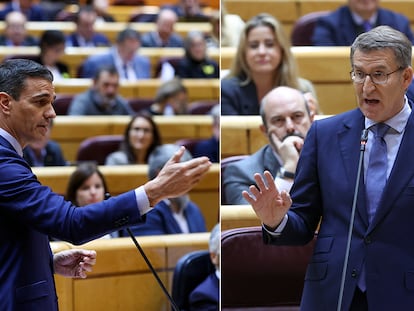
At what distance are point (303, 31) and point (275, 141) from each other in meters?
0.95

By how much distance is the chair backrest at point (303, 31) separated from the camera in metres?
2.62

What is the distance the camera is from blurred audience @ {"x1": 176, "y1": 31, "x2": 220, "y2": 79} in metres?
4.26

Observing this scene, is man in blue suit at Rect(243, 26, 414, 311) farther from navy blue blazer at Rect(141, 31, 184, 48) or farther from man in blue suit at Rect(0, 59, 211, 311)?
navy blue blazer at Rect(141, 31, 184, 48)

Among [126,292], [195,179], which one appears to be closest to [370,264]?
[195,179]

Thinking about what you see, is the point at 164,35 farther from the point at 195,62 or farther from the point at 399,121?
the point at 399,121

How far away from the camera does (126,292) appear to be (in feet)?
5.42

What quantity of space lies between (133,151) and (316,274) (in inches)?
69.8

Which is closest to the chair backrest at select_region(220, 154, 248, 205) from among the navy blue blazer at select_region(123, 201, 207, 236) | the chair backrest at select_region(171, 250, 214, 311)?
the chair backrest at select_region(171, 250, 214, 311)

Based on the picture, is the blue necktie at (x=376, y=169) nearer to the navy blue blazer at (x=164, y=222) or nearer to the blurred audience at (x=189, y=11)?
the navy blue blazer at (x=164, y=222)

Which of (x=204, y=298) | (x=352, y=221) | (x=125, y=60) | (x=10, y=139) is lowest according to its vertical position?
(x=204, y=298)

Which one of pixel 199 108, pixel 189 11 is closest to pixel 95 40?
pixel 189 11

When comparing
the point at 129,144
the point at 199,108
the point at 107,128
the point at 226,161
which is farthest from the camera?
the point at 199,108

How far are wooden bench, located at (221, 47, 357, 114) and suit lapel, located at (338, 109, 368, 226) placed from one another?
34.9 inches

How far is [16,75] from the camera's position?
121 centimetres
